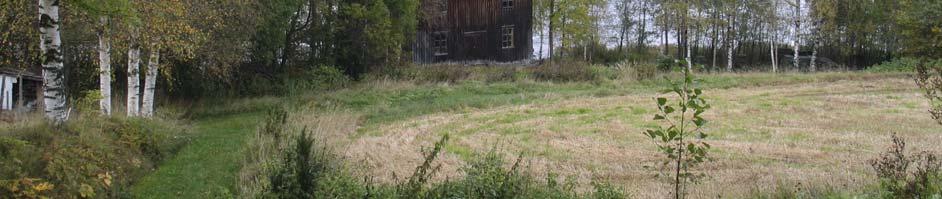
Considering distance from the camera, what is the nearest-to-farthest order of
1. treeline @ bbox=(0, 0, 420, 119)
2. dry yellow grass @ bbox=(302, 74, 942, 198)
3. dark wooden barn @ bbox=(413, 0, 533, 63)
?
dry yellow grass @ bbox=(302, 74, 942, 198) < treeline @ bbox=(0, 0, 420, 119) < dark wooden barn @ bbox=(413, 0, 533, 63)

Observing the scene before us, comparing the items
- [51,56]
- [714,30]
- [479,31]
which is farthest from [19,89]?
[714,30]

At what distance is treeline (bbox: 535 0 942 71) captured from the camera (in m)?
41.7

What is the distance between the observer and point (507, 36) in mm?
36781

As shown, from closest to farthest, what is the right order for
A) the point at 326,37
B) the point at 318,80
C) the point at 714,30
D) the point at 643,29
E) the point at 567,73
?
the point at 318,80 < the point at 326,37 < the point at 567,73 < the point at 714,30 < the point at 643,29

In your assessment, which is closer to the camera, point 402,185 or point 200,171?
point 402,185

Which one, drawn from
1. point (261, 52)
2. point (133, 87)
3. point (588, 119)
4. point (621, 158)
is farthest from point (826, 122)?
point (261, 52)

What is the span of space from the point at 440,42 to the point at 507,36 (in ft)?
10.9

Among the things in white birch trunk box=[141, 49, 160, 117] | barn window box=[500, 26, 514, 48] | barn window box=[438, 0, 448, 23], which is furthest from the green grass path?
barn window box=[500, 26, 514, 48]

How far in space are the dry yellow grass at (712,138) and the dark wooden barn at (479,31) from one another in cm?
1449

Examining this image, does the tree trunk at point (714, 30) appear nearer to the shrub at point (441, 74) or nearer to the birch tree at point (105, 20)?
the shrub at point (441, 74)

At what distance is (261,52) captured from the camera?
2569 cm

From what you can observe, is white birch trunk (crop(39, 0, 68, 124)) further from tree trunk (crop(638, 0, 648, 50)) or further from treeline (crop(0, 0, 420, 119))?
tree trunk (crop(638, 0, 648, 50))

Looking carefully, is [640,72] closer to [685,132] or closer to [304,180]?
[685,132]

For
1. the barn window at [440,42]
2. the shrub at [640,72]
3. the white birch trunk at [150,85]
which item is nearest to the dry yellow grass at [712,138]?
Answer: the white birch trunk at [150,85]
